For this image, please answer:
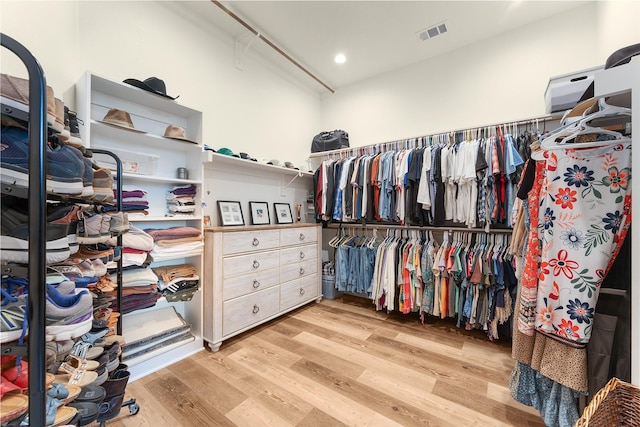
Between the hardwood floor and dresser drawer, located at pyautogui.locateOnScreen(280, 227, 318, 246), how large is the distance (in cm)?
82

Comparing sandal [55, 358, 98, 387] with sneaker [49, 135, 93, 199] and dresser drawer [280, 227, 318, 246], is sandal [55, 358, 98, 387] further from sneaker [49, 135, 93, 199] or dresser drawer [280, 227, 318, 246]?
dresser drawer [280, 227, 318, 246]

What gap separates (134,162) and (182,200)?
15.6 inches

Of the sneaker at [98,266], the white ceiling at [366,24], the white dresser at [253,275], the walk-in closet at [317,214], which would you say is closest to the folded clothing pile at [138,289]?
the walk-in closet at [317,214]

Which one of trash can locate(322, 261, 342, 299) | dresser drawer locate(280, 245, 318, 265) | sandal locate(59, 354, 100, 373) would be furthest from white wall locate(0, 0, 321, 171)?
trash can locate(322, 261, 342, 299)

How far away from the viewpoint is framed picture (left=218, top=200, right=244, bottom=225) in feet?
7.67

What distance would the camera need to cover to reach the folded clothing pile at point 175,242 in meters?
1.71

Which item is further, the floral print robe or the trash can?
the trash can

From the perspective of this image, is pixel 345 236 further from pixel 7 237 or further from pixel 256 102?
pixel 7 237

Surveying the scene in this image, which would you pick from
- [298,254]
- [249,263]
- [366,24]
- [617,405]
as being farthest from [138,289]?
[366,24]

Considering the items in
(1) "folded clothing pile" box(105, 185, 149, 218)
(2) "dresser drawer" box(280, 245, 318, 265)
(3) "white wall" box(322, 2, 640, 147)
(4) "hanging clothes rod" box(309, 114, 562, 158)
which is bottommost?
(2) "dresser drawer" box(280, 245, 318, 265)

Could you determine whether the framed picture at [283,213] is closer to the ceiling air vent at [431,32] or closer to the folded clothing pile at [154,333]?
the folded clothing pile at [154,333]

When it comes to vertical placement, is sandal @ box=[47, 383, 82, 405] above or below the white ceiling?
below

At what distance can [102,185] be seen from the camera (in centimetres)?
102

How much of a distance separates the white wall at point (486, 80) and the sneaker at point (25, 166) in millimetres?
2747
